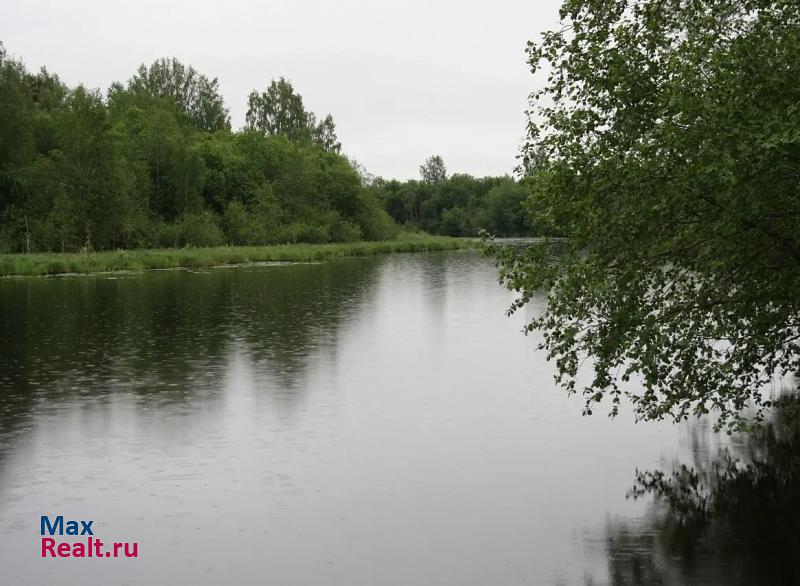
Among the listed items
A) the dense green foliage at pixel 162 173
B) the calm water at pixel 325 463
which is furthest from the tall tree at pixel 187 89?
the calm water at pixel 325 463

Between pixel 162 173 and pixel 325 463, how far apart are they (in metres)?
79.8

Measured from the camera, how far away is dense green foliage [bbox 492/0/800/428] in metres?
10.4

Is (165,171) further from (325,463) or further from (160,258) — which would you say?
(325,463)

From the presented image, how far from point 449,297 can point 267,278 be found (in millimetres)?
15639

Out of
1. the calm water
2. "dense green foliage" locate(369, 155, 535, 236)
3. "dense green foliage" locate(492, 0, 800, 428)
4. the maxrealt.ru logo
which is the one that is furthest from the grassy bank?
"dense green foliage" locate(369, 155, 535, 236)

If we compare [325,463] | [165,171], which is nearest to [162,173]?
[165,171]

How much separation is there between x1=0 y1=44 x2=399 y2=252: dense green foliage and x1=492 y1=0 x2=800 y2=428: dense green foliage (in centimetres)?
6249

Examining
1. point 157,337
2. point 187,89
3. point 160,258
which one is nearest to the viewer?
point 157,337

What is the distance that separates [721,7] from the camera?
1195cm

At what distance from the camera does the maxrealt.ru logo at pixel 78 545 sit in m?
11.1

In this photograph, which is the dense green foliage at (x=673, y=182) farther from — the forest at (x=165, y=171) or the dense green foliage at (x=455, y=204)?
the dense green foliage at (x=455, y=204)

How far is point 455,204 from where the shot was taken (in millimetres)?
178000

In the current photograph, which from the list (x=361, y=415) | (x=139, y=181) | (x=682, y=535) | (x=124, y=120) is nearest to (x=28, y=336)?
(x=361, y=415)

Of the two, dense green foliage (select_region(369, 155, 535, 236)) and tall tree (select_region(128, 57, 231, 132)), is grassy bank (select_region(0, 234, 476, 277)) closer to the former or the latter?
tall tree (select_region(128, 57, 231, 132))
